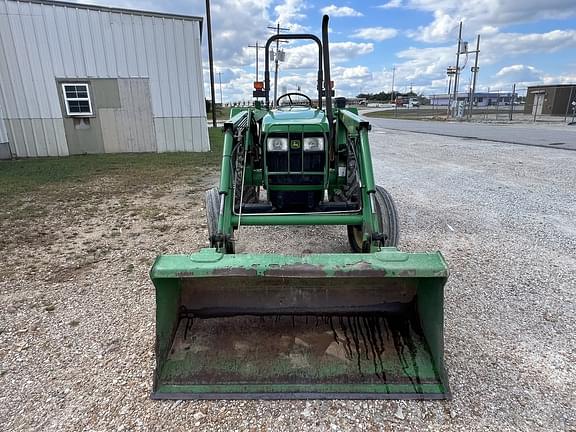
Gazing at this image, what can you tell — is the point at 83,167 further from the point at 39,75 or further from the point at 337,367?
the point at 337,367

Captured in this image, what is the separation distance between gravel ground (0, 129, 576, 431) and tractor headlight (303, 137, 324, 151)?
45.2 inches

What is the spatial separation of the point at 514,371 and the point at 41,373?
105 inches

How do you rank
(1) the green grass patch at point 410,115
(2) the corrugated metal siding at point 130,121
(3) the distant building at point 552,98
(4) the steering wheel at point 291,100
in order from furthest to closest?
1. (1) the green grass patch at point 410,115
2. (3) the distant building at point 552,98
3. (2) the corrugated metal siding at point 130,121
4. (4) the steering wheel at point 291,100

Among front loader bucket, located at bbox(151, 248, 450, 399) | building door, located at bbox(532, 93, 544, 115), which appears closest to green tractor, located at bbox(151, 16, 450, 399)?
front loader bucket, located at bbox(151, 248, 450, 399)

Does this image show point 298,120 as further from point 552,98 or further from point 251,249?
point 552,98

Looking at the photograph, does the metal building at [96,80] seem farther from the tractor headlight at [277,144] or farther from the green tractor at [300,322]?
the green tractor at [300,322]

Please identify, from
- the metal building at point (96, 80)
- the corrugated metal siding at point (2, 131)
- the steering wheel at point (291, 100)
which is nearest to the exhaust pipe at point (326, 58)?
the steering wheel at point (291, 100)

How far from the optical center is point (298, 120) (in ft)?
11.8

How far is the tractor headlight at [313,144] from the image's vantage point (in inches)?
136

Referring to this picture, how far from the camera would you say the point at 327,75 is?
134 inches

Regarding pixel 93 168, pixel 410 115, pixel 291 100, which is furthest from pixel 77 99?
pixel 410 115

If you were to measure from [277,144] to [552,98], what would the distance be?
32.3 metres

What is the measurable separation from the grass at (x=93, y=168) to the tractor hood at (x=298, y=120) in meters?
4.99

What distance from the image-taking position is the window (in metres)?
11.2
